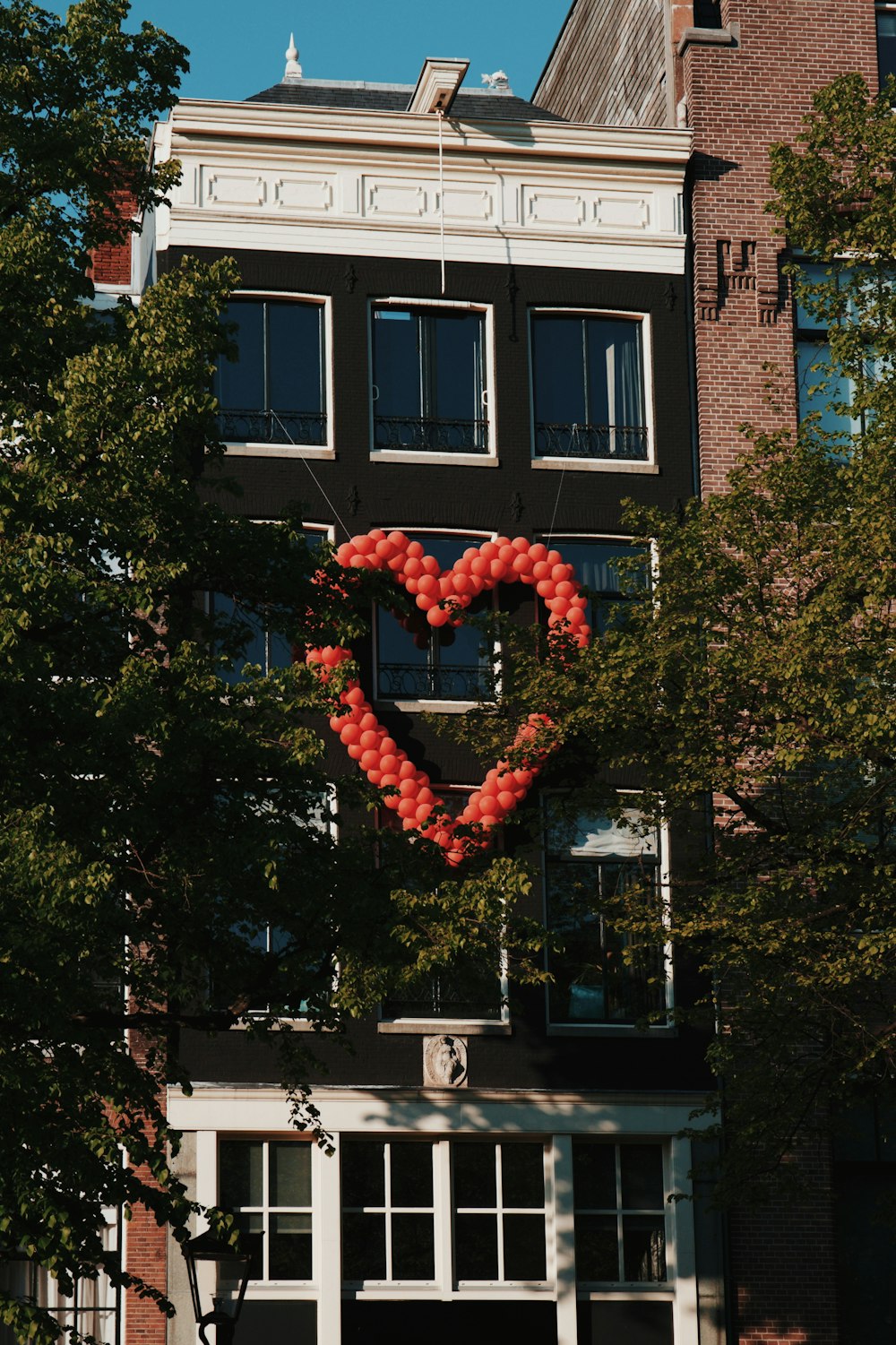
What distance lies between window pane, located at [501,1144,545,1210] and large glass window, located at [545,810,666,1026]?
1.65 m

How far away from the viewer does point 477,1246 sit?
24781mm

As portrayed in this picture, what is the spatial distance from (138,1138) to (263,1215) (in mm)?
8992

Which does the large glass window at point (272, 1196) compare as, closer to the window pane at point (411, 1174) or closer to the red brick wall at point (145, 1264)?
the red brick wall at point (145, 1264)

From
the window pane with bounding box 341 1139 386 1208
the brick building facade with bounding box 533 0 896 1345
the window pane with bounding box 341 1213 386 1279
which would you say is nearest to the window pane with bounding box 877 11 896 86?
the brick building facade with bounding box 533 0 896 1345

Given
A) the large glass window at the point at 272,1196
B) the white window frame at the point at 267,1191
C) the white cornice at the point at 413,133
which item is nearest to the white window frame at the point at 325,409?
the white cornice at the point at 413,133

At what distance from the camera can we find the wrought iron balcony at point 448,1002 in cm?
2508

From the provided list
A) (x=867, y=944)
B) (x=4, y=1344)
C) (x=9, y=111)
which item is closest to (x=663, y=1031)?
(x=867, y=944)

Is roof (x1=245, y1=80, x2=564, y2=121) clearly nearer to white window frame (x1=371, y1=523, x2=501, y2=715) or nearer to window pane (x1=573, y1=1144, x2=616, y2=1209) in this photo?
white window frame (x1=371, y1=523, x2=501, y2=715)

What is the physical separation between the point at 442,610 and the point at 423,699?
1290mm

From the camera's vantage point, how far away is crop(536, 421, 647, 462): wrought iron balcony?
89.8ft

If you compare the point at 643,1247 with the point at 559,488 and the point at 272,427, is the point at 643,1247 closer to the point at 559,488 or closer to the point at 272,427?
the point at 559,488

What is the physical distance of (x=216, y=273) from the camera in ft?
59.3

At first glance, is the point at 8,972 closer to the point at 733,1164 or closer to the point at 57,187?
the point at 57,187

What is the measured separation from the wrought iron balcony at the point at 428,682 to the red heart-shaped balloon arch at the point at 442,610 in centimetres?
60
